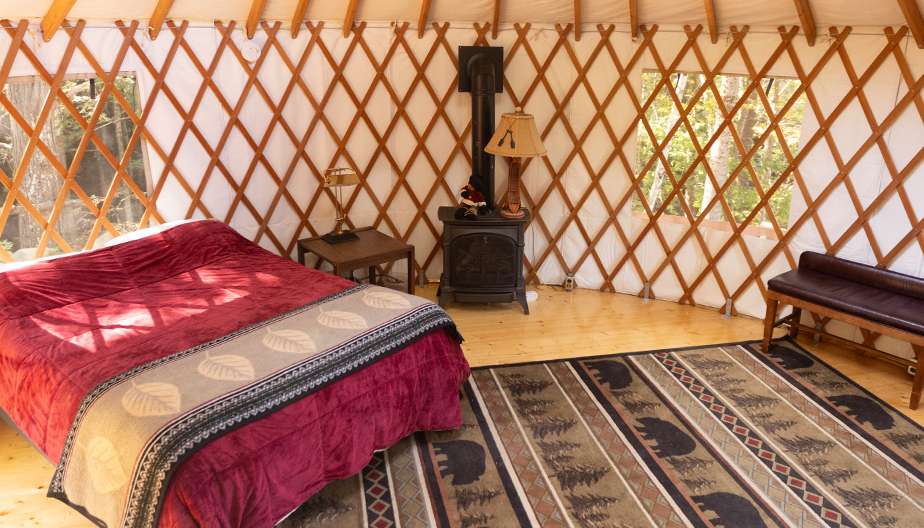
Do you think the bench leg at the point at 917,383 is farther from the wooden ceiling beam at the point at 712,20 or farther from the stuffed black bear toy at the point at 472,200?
the stuffed black bear toy at the point at 472,200

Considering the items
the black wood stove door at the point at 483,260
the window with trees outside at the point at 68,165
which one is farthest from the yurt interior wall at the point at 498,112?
the black wood stove door at the point at 483,260

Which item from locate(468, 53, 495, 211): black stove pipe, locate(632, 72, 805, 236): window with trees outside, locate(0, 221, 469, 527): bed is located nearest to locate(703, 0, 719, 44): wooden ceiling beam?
locate(632, 72, 805, 236): window with trees outside

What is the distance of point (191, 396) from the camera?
92.3 inches

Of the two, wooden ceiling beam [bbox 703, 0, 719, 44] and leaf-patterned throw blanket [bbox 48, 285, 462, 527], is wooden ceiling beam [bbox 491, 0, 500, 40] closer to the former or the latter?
wooden ceiling beam [bbox 703, 0, 719, 44]

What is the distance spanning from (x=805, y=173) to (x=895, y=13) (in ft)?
3.10

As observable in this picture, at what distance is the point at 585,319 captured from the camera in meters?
4.34

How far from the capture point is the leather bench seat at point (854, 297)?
3334mm

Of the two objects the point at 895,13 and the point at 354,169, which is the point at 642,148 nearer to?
the point at 895,13

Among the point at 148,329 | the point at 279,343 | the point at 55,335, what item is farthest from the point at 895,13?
the point at 55,335

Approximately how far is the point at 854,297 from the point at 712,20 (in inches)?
69.5

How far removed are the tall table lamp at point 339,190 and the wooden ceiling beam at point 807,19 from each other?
105 inches

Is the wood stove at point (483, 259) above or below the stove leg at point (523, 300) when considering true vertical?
above

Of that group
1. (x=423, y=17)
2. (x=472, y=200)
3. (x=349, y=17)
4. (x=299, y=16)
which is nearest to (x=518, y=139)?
(x=472, y=200)

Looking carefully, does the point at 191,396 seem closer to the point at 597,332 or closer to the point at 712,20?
the point at 597,332
